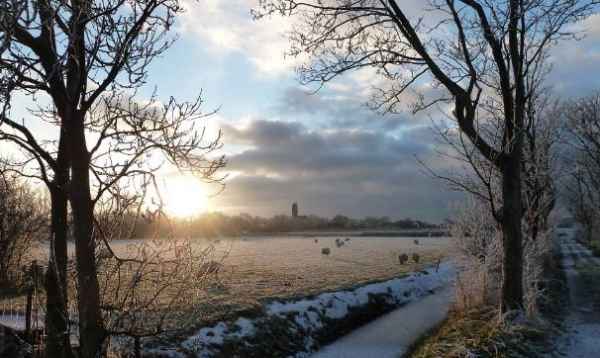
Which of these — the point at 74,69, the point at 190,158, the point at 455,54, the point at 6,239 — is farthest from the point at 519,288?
the point at 6,239

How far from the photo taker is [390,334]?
15641 mm

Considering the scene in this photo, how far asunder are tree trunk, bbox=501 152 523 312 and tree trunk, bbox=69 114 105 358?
9221mm

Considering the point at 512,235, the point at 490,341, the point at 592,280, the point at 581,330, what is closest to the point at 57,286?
the point at 490,341

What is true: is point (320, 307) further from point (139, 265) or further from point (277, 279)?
point (139, 265)

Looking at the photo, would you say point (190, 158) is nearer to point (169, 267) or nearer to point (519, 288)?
point (169, 267)

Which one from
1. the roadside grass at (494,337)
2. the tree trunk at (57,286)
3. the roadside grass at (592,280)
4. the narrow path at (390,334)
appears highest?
the tree trunk at (57,286)

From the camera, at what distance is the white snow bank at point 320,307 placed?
11773mm

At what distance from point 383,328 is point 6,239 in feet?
49.6

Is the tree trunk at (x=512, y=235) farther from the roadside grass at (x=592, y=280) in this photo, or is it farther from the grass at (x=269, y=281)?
the grass at (x=269, y=281)

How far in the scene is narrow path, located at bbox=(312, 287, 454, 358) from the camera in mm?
13586

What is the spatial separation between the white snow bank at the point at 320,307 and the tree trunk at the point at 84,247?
4260mm

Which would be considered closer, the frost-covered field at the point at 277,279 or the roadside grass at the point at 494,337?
the roadside grass at the point at 494,337

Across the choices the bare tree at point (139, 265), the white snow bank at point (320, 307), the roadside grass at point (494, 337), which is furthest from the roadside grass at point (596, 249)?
the bare tree at point (139, 265)

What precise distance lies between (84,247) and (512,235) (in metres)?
9.53
